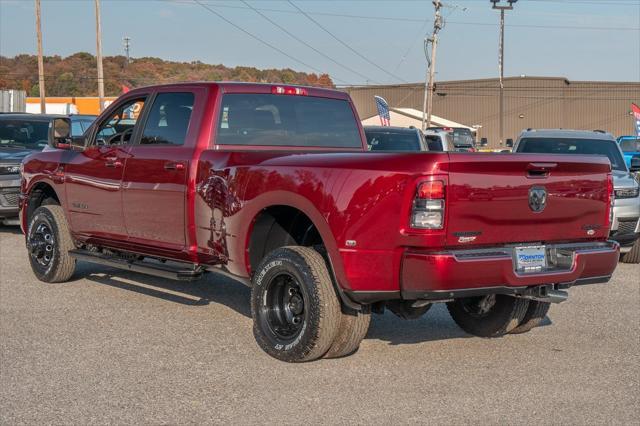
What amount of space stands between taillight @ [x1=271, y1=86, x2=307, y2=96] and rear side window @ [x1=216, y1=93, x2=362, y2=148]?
36 mm

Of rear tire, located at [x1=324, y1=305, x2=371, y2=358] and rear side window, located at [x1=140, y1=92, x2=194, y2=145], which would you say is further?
rear side window, located at [x1=140, y1=92, x2=194, y2=145]

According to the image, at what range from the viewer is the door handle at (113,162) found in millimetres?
8094

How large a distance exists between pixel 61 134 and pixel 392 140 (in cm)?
758

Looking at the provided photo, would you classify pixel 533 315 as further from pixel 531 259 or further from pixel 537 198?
pixel 537 198

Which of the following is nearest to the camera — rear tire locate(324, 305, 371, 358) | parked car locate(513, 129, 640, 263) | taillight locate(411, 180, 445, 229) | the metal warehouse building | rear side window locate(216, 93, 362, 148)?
taillight locate(411, 180, 445, 229)

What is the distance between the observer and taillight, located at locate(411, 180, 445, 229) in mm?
5344

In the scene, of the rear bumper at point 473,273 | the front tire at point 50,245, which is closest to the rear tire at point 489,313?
the rear bumper at point 473,273

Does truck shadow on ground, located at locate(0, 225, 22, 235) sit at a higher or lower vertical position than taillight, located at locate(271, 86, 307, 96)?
lower

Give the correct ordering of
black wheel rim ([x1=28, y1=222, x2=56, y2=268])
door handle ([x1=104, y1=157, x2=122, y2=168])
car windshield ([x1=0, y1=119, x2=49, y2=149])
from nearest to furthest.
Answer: door handle ([x1=104, y1=157, x2=122, y2=168]), black wheel rim ([x1=28, y1=222, x2=56, y2=268]), car windshield ([x1=0, y1=119, x2=49, y2=149])

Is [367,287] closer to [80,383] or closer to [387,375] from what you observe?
[387,375]

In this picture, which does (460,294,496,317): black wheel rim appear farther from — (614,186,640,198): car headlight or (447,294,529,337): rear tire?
(614,186,640,198): car headlight

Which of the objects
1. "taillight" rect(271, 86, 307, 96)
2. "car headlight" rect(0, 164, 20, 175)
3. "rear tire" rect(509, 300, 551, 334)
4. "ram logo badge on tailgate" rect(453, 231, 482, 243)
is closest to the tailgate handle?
"ram logo badge on tailgate" rect(453, 231, 482, 243)

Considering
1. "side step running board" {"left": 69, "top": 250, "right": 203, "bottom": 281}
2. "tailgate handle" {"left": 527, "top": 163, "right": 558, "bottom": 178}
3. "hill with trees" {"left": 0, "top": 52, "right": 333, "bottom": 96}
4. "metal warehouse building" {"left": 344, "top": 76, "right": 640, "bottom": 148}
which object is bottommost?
"side step running board" {"left": 69, "top": 250, "right": 203, "bottom": 281}

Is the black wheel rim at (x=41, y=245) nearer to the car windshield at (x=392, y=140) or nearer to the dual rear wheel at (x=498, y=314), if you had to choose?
the dual rear wheel at (x=498, y=314)
